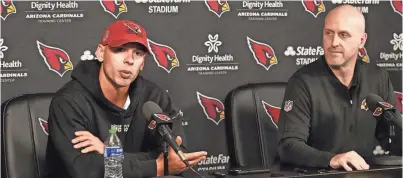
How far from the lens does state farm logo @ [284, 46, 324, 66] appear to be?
4.84m

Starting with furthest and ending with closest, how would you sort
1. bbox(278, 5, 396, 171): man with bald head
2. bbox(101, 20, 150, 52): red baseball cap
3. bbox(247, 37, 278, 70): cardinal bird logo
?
bbox(247, 37, 278, 70): cardinal bird logo → bbox(278, 5, 396, 171): man with bald head → bbox(101, 20, 150, 52): red baseball cap

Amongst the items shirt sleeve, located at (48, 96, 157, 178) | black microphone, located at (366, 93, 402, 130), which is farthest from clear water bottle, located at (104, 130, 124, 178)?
black microphone, located at (366, 93, 402, 130)

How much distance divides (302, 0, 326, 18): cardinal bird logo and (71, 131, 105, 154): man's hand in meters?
2.15

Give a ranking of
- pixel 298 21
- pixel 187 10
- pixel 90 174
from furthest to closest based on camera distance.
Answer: pixel 298 21
pixel 187 10
pixel 90 174

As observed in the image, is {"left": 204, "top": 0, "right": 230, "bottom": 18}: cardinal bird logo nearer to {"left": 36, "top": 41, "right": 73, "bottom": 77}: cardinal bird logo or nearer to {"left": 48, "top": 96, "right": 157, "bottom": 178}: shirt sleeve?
{"left": 36, "top": 41, "right": 73, "bottom": 77}: cardinal bird logo

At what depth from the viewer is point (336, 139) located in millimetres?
3822

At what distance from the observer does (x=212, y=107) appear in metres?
4.64

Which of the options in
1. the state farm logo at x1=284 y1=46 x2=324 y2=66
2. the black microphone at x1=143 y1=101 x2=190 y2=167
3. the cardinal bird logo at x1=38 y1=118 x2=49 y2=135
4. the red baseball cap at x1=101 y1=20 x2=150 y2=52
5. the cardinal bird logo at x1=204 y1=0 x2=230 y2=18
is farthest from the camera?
the state farm logo at x1=284 y1=46 x2=324 y2=66

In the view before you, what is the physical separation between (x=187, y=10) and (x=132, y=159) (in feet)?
5.29

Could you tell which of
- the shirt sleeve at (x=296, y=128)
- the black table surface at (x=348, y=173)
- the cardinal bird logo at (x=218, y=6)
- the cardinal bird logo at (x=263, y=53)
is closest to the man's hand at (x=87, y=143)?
the black table surface at (x=348, y=173)

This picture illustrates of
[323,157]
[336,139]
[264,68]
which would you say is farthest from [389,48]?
[323,157]

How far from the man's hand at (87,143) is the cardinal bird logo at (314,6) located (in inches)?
84.5

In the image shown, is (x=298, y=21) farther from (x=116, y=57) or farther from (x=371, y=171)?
(x=371, y=171)

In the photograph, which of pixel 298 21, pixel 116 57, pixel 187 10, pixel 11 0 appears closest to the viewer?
pixel 116 57
